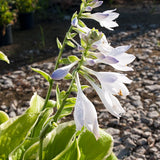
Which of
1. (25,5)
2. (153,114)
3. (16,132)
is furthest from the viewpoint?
(25,5)

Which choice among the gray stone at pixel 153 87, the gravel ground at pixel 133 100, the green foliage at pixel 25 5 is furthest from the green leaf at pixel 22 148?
the green foliage at pixel 25 5

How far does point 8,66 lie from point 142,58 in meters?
1.97

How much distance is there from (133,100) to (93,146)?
168 centimetres

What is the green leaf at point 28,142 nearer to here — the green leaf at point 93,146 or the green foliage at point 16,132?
the green foliage at point 16,132

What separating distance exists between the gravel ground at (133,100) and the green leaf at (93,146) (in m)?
0.81

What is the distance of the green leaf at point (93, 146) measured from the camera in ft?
5.15

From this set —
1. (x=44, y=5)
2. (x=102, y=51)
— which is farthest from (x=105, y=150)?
(x=44, y=5)

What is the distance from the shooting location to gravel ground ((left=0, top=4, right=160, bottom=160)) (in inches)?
97.6

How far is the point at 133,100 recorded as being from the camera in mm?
3180

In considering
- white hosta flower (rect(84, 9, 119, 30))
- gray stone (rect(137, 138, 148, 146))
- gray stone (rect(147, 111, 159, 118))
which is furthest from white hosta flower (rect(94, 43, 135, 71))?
gray stone (rect(147, 111, 159, 118))

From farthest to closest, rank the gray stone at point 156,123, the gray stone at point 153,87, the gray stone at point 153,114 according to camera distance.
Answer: the gray stone at point 153,87 → the gray stone at point 153,114 → the gray stone at point 156,123

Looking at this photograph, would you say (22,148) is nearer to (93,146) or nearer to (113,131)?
(93,146)

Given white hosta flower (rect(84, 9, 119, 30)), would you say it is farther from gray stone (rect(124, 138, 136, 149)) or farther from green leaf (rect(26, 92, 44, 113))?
gray stone (rect(124, 138, 136, 149))

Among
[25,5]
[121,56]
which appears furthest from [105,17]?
Answer: [25,5]
